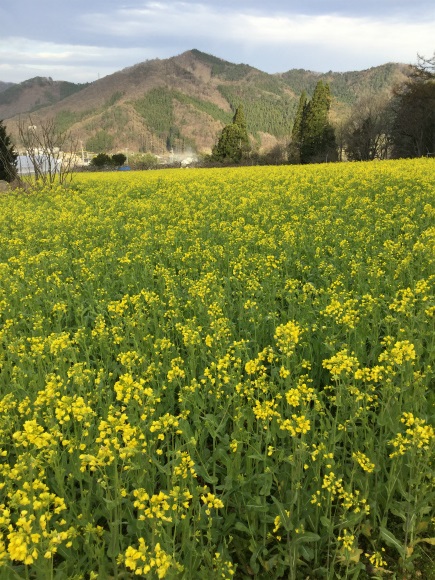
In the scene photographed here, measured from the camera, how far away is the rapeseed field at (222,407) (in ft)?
9.54

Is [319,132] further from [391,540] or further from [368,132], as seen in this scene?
[391,540]

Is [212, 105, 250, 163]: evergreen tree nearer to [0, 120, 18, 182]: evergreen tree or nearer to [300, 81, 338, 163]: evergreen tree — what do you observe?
[300, 81, 338, 163]: evergreen tree

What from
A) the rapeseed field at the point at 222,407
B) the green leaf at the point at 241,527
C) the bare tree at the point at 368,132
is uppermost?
the bare tree at the point at 368,132

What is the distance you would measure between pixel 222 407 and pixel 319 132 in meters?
63.3

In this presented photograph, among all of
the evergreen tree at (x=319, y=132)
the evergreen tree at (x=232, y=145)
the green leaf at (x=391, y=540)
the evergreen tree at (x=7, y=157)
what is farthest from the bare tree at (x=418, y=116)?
the green leaf at (x=391, y=540)

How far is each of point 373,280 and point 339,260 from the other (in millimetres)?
1706

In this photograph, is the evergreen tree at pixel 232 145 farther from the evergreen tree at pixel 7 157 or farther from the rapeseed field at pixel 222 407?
the rapeseed field at pixel 222 407

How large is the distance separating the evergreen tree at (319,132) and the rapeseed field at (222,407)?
173ft

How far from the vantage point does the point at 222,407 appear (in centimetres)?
383

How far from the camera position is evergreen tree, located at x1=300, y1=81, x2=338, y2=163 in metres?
61.4

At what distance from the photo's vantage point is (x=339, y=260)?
835 cm

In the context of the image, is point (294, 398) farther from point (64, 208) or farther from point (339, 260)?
point (64, 208)

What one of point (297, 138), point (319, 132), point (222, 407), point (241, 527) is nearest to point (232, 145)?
point (297, 138)

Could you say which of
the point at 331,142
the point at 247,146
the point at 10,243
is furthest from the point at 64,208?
the point at 247,146
